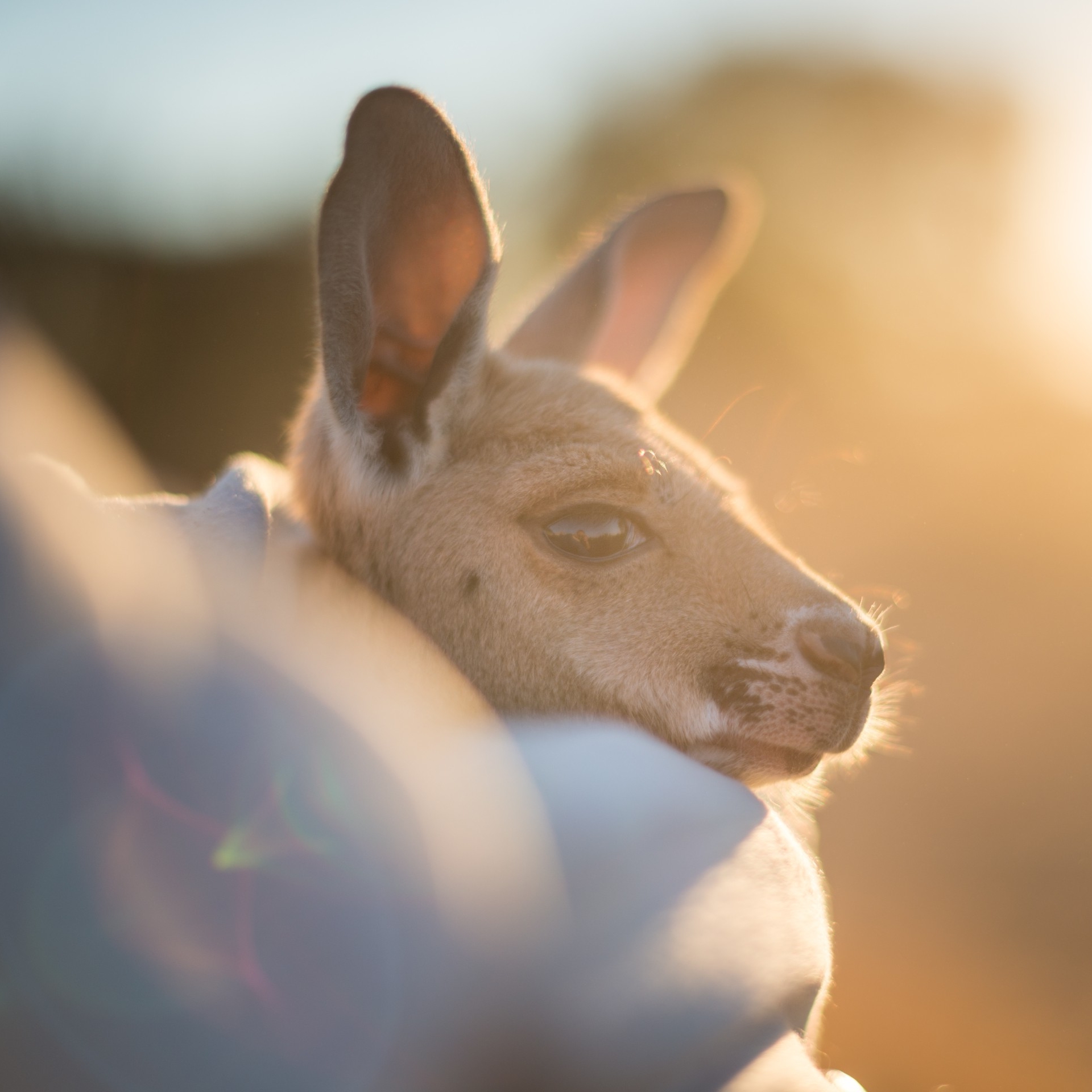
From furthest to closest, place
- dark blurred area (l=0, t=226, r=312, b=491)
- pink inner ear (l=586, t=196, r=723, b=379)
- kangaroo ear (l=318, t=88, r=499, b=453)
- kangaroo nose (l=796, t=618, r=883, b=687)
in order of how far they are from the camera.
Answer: dark blurred area (l=0, t=226, r=312, b=491) < pink inner ear (l=586, t=196, r=723, b=379) < kangaroo nose (l=796, t=618, r=883, b=687) < kangaroo ear (l=318, t=88, r=499, b=453)

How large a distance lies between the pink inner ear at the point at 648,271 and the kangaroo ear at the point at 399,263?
2.79 feet

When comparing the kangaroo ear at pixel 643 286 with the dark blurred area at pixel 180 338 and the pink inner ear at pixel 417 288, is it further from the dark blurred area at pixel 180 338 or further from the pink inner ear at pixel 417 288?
the dark blurred area at pixel 180 338

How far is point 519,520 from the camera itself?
65.4 inches

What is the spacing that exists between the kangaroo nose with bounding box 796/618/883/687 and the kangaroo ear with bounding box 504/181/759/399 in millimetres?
1171

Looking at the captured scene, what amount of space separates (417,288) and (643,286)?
980 millimetres

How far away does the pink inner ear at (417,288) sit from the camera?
1631 mm

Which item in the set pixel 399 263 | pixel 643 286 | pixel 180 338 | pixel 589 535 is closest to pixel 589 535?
pixel 589 535

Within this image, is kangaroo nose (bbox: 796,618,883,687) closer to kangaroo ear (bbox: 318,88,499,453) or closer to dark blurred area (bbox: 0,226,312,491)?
kangaroo ear (bbox: 318,88,499,453)

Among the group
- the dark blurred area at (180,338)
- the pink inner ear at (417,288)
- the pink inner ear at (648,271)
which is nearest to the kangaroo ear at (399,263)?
the pink inner ear at (417,288)

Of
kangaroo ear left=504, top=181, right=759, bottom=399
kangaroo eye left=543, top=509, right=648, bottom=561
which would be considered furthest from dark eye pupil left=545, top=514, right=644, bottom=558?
kangaroo ear left=504, top=181, right=759, bottom=399

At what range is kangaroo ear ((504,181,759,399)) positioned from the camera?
2.48 metres

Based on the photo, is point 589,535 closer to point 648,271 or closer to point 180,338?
point 648,271

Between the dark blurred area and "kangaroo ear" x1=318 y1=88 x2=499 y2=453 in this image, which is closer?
"kangaroo ear" x1=318 y1=88 x2=499 y2=453

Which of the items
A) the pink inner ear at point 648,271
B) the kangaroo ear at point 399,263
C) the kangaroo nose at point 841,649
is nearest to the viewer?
the kangaroo ear at point 399,263
